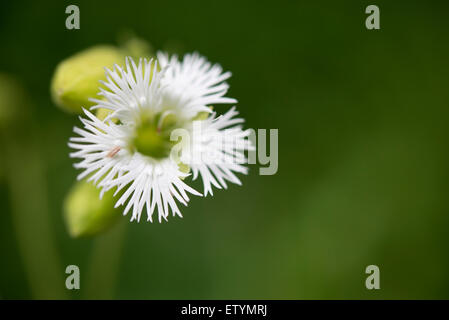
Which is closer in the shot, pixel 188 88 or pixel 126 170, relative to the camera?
pixel 126 170

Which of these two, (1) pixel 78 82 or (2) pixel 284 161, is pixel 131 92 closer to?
(1) pixel 78 82

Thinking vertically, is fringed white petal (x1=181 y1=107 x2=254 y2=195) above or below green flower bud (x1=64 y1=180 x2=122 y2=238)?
above

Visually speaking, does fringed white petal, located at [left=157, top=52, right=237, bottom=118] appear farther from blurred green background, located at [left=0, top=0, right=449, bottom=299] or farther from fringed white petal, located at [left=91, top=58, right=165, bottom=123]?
blurred green background, located at [left=0, top=0, right=449, bottom=299]

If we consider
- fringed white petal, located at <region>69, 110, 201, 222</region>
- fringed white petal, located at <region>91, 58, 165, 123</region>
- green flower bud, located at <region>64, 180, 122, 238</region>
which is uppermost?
fringed white petal, located at <region>91, 58, 165, 123</region>

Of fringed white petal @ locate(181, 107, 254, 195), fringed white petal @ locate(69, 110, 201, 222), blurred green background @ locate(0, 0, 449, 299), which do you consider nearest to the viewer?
fringed white petal @ locate(69, 110, 201, 222)

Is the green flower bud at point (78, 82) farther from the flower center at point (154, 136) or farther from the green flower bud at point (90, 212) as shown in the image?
the green flower bud at point (90, 212)

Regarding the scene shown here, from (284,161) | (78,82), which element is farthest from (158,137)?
(284,161)

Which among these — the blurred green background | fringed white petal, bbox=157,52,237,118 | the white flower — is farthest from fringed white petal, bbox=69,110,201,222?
the blurred green background

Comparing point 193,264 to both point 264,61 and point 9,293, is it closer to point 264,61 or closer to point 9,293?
point 9,293
